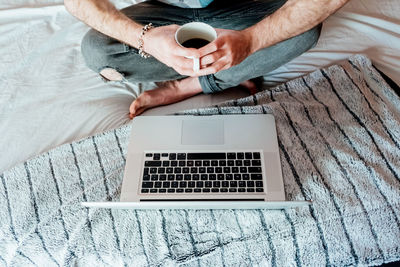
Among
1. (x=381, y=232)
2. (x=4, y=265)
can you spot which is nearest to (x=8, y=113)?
(x=4, y=265)

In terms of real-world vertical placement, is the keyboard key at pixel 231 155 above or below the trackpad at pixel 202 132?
below

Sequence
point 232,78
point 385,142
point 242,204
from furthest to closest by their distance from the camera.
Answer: point 232,78
point 385,142
point 242,204

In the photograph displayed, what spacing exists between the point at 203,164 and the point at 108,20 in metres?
0.46

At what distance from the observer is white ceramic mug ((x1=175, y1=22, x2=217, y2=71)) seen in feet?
2.35

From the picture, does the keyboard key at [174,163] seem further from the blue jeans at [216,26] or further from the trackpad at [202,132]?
the blue jeans at [216,26]

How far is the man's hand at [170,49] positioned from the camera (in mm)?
736

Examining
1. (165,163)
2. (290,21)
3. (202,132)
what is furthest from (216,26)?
(165,163)

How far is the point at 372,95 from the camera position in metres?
0.98

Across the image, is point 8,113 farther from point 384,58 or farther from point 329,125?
point 384,58

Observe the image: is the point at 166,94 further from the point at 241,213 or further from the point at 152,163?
the point at 241,213

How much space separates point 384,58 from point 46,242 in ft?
3.61

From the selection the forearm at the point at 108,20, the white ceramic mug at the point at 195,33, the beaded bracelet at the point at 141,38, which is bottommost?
the white ceramic mug at the point at 195,33

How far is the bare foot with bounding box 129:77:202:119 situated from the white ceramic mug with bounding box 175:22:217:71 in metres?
0.29

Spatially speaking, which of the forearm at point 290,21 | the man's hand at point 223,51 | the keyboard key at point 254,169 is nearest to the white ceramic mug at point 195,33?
the man's hand at point 223,51
